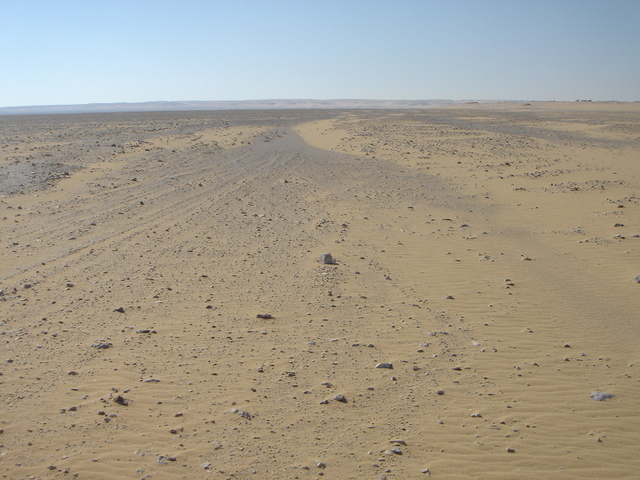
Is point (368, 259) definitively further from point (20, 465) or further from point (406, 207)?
point (20, 465)

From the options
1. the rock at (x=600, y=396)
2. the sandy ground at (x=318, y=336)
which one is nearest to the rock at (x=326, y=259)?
the sandy ground at (x=318, y=336)

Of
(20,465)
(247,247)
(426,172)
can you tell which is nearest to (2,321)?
(20,465)

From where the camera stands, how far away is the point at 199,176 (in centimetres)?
1784

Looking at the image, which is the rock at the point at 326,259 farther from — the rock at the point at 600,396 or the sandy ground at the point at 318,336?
the rock at the point at 600,396

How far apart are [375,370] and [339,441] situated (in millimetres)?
1214

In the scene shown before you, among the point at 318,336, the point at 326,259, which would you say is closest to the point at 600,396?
the point at 318,336

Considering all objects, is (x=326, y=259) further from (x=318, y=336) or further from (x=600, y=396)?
(x=600, y=396)

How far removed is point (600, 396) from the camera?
5047mm

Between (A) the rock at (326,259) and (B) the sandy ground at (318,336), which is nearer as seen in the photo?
(B) the sandy ground at (318,336)

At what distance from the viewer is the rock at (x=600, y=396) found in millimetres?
5023

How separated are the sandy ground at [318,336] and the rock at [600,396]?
0.21ft

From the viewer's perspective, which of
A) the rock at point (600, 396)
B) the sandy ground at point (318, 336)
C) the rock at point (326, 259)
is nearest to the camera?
the sandy ground at point (318, 336)

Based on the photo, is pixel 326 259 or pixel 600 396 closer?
pixel 600 396

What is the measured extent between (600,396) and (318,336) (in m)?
2.80
